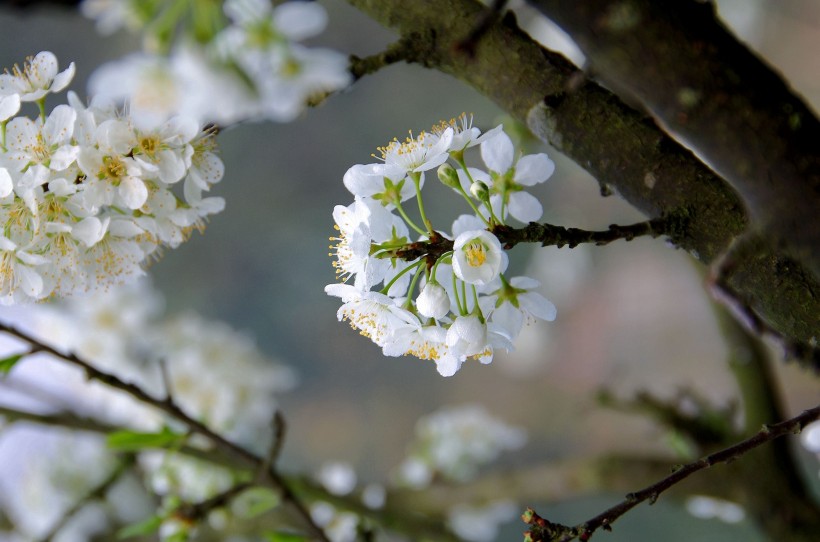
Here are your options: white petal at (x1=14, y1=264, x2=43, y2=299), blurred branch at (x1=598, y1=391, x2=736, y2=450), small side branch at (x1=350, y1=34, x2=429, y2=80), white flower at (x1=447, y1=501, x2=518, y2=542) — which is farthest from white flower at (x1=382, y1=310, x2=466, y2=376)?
white flower at (x1=447, y1=501, x2=518, y2=542)

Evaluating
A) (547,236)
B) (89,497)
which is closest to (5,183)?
(547,236)

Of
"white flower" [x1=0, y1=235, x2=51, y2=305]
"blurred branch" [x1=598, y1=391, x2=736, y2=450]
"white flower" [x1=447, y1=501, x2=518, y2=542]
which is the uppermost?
"blurred branch" [x1=598, y1=391, x2=736, y2=450]

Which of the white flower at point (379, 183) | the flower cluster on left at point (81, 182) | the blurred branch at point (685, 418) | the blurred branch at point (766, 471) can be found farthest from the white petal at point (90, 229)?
the blurred branch at point (766, 471)

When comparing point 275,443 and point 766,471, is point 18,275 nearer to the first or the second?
point 275,443

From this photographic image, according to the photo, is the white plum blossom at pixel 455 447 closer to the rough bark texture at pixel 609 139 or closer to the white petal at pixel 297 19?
the rough bark texture at pixel 609 139

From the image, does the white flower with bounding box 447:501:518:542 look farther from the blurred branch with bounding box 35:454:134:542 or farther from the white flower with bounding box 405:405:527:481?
the blurred branch with bounding box 35:454:134:542

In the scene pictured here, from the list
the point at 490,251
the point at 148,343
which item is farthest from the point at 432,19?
the point at 148,343

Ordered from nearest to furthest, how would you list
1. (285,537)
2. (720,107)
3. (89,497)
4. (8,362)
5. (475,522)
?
(720,107), (8,362), (285,537), (89,497), (475,522)

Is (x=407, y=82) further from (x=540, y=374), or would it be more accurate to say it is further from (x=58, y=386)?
(x=58, y=386)
